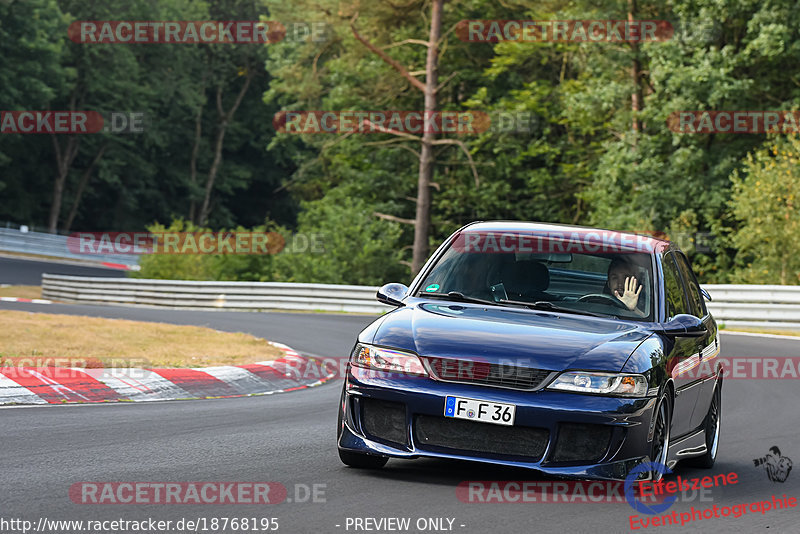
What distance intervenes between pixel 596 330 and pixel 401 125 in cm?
3949

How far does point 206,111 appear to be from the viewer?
3319 inches

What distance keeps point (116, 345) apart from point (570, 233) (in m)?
8.45

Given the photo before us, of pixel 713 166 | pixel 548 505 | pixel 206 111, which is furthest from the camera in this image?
pixel 206 111

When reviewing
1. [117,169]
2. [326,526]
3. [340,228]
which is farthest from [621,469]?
[117,169]

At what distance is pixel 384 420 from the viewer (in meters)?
6.81

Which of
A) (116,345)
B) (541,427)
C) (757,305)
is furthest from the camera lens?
(757,305)

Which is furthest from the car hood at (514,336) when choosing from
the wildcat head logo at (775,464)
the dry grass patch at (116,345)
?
the dry grass patch at (116,345)

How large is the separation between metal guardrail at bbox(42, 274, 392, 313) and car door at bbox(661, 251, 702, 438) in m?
22.0

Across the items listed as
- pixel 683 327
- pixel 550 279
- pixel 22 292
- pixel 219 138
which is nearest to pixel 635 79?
pixel 22 292

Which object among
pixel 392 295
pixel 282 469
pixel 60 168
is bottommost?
pixel 282 469

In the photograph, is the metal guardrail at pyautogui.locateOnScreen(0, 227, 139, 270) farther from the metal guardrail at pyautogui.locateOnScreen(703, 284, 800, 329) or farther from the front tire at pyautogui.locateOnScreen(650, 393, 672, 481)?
the front tire at pyautogui.locateOnScreen(650, 393, 672, 481)

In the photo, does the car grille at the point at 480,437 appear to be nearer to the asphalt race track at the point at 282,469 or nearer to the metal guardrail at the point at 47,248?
the asphalt race track at the point at 282,469

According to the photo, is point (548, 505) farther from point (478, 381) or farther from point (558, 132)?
point (558, 132)

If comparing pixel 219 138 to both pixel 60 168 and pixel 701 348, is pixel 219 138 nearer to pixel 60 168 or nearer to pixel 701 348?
pixel 60 168
